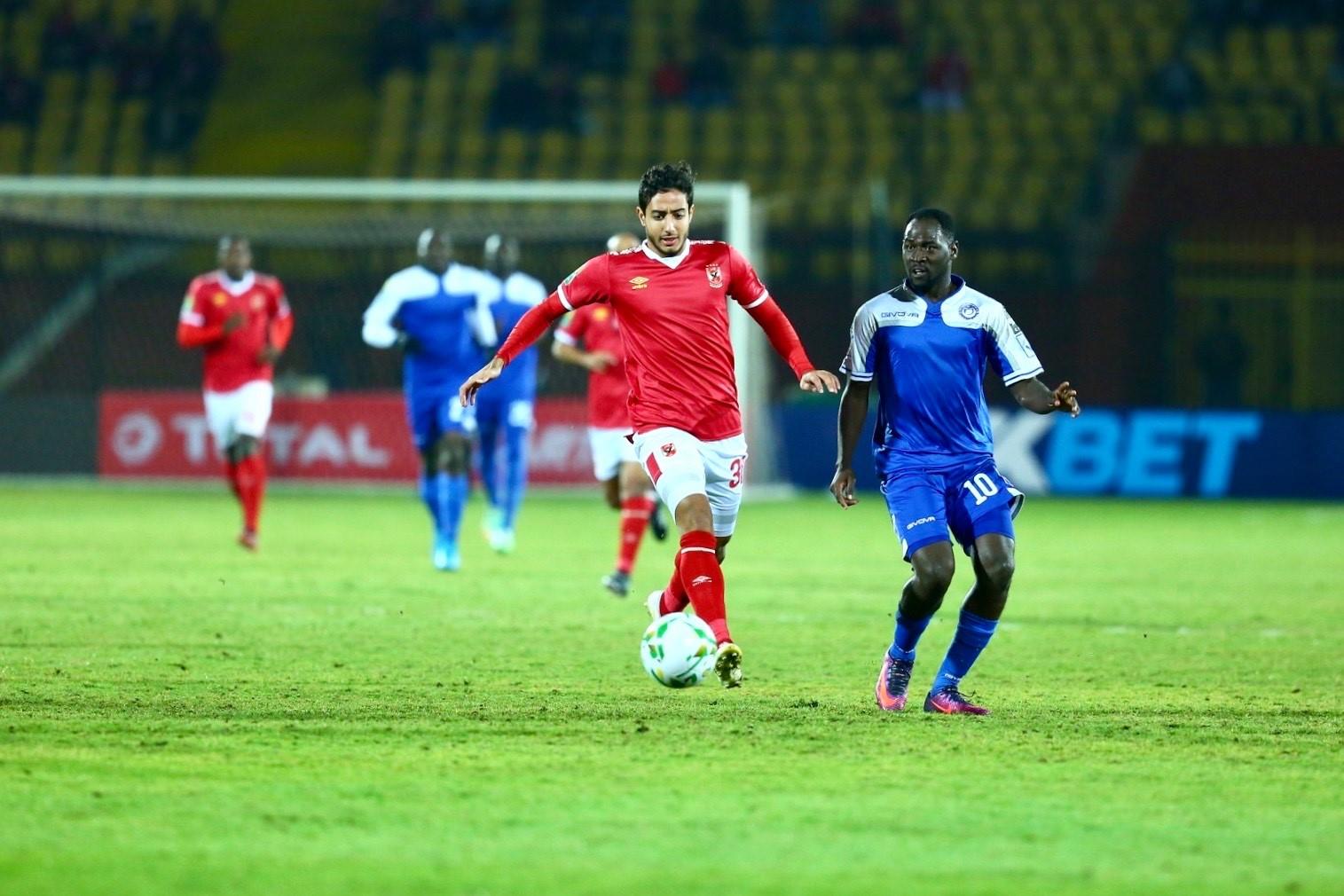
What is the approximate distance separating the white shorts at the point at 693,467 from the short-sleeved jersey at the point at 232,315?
8.20m

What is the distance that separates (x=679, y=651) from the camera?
7.53 meters

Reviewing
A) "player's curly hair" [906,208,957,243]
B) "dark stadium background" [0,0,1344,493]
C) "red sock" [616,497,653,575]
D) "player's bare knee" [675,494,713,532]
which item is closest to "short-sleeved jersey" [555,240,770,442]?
"player's bare knee" [675,494,713,532]

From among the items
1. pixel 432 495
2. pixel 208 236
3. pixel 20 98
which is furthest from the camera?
pixel 20 98

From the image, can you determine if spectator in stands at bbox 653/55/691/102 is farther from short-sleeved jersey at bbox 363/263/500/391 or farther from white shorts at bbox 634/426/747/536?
white shorts at bbox 634/426/747/536

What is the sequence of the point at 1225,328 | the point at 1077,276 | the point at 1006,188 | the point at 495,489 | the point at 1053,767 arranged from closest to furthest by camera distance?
1. the point at 1053,767
2. the point at 495,489
3. the point at 1225,328
4. the point at 1077,276
5. the point at 1006,188

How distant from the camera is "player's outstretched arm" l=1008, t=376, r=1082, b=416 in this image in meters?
7.42

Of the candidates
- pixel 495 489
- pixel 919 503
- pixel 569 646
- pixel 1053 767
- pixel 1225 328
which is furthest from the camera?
pixel 1225 328

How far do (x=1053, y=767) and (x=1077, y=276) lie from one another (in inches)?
806

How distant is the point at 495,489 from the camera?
54.5 ft

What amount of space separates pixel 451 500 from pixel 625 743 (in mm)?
7556

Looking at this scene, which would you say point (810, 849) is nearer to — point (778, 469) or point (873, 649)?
point (873, 649)

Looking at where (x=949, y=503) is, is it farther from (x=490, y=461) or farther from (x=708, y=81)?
(x=708, y=81)

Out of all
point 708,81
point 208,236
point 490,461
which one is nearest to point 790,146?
point 708,81

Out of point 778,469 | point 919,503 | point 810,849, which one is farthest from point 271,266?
point 810,849
